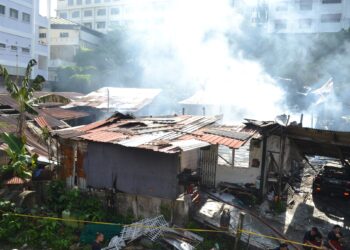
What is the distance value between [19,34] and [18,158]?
2898 centimetres

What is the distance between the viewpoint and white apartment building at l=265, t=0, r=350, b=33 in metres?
50.9

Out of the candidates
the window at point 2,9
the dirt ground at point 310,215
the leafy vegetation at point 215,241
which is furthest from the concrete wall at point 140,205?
the window at point 2,9

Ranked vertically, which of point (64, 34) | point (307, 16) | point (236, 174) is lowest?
point (236, 174)

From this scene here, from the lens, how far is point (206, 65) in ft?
137

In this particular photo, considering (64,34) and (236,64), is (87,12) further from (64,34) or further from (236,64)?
(236,64)

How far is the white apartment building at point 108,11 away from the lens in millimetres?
70556

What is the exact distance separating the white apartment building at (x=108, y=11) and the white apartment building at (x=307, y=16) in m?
24.1

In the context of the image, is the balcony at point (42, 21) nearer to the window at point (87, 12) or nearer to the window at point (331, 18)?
the window at point (87, 12)

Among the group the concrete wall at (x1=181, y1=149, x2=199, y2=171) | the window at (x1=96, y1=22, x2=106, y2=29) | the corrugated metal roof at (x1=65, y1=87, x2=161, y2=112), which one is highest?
the window at (x1=96, y1=22, x2=106, y2=29)

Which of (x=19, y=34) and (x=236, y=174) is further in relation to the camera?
(x=19, y=34)

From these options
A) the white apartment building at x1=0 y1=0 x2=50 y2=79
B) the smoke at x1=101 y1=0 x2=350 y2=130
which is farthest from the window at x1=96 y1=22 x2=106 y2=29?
the white apartment building at x1=0 y1=0 x2=50 y2=79

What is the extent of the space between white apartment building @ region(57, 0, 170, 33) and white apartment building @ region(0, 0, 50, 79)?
105 feet

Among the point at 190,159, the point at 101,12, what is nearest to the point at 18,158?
the point at 190,159

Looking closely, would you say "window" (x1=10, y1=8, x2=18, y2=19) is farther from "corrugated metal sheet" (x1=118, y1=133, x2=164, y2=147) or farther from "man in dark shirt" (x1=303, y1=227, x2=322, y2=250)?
"man in dark shirt" (x1=303, y1=227, x2=322, y2=250)
